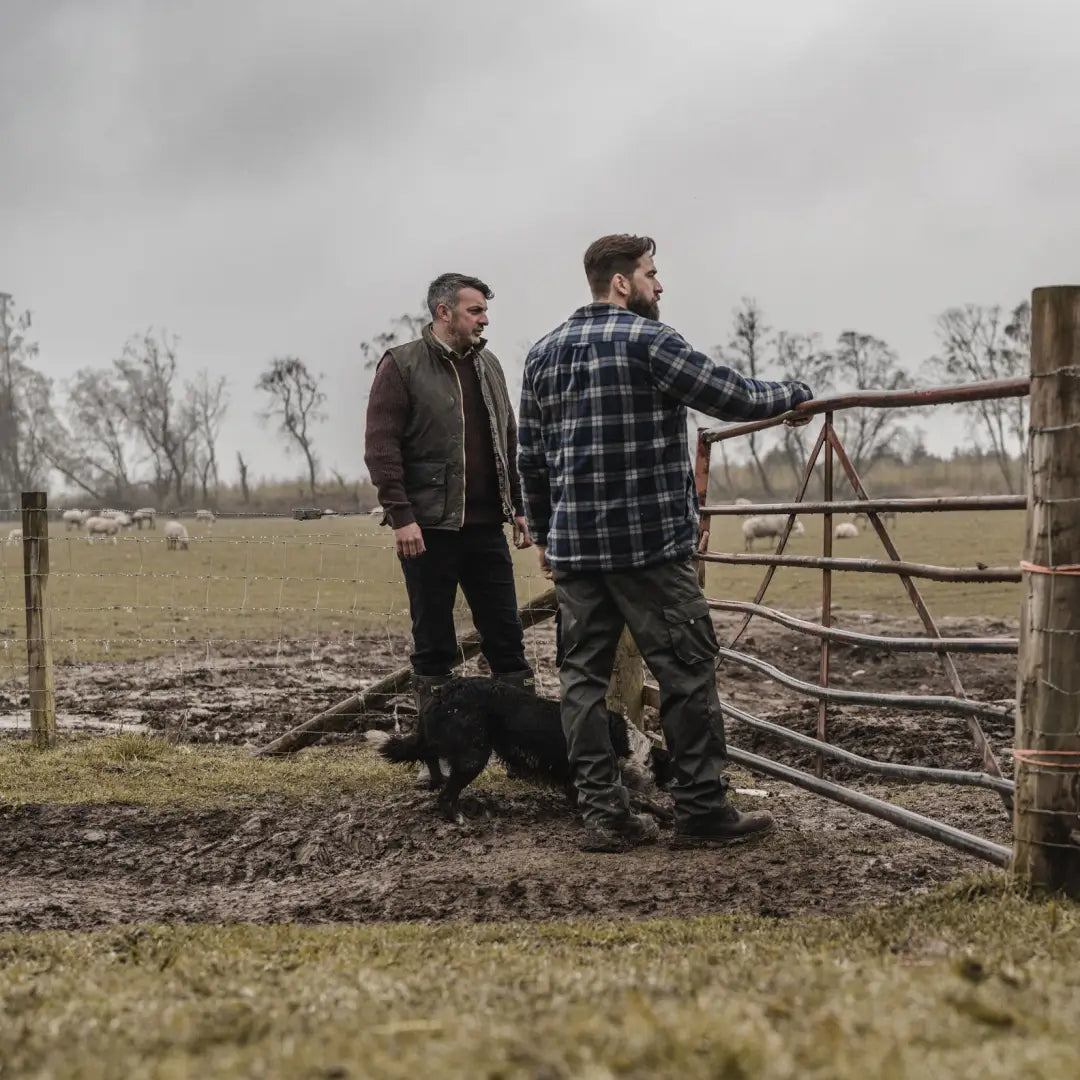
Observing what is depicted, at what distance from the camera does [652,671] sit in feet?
15.0

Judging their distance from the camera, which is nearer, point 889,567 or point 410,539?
point 889,567

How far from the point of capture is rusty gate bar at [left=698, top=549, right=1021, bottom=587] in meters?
4.12

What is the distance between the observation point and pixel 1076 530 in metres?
3.41

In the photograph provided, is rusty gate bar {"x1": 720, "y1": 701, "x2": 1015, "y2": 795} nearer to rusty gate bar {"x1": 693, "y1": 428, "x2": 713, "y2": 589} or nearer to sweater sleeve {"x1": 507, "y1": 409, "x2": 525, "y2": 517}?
rusty gate bar {"x1": 693, "y1": 428, "x2": 713, "y2": 589}

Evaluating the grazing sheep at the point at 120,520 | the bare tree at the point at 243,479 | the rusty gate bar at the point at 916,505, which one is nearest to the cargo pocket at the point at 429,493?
the rusty gate bar at the point at 916,505

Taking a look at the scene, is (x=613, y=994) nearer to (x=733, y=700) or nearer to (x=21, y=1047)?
(x=21, y=1047)

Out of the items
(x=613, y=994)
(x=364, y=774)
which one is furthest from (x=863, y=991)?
(x=364, y=774)

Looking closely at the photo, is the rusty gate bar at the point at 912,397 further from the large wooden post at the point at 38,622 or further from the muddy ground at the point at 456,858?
the large wooden post at the point at 38,622

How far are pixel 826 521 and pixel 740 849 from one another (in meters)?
1.53

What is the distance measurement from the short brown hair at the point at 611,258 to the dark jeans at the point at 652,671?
3.49ft

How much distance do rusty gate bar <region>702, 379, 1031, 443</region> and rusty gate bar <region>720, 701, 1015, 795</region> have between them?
1.21m

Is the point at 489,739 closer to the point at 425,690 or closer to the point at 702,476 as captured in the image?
the point at 425,690

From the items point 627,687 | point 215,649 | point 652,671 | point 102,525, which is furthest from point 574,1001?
point 102,525

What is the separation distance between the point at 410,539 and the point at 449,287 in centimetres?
113
